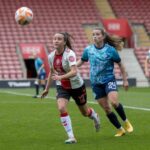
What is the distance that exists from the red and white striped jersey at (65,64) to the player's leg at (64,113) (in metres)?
0.13

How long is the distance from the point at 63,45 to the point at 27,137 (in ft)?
6.19

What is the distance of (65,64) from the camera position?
10.5 metres

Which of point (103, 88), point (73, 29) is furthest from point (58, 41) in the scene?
point (73, 29)

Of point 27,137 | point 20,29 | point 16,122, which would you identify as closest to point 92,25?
point 20,29

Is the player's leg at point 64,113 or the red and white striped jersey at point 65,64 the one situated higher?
the red and white striped jersey at point 65,64

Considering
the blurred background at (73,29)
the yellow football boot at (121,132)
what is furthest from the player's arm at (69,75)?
the blurred background at (73,29)

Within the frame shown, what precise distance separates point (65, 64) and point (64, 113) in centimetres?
84

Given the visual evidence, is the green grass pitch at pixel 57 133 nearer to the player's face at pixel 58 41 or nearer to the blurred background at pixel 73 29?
the player's face at pixel 58 41

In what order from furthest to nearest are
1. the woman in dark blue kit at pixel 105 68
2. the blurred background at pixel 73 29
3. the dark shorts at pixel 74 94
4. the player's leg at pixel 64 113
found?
1. the blurred background at pixel 73 29
2. the woman in dark blue kit at pixel 105 68
3. the dark shorts at pixel 74 94
4. the player's leg at pixel 64 113

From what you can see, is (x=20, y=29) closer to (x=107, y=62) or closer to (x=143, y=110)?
(x=143, y=110)

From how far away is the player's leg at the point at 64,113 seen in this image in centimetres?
1033

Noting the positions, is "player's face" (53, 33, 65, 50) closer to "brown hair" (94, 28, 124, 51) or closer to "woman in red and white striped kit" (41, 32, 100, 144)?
"woman in red and white striped kit" (41, 32, 100, 144)

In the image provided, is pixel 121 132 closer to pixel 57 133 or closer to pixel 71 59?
pixel 57 133

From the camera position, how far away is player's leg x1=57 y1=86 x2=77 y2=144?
33.9 feet
